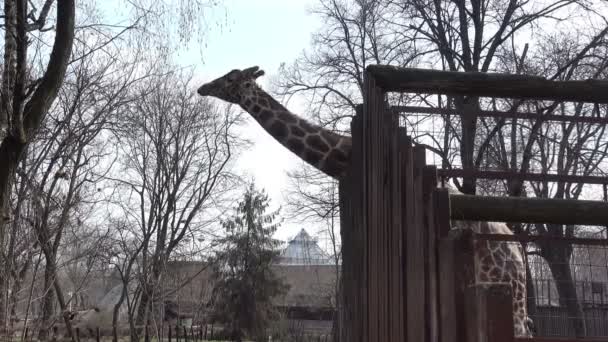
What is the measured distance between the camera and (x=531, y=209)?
3270 millimetres

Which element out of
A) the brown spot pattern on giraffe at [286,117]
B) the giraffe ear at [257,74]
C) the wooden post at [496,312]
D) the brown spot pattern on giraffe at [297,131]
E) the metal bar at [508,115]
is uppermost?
the giraffe ear at [257,74]

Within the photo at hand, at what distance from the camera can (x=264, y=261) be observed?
4078 centimetres

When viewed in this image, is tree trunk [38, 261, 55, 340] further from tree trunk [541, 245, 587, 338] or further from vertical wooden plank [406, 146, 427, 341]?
vertical wooden plank [406, 146, 427, 341]

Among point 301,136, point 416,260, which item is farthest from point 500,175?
point 301,136

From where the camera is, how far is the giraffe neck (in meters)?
8.11

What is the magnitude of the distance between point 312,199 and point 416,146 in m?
19.8

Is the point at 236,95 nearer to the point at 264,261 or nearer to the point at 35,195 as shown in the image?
the point at 35,195

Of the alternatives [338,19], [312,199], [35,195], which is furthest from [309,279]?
[35,195]

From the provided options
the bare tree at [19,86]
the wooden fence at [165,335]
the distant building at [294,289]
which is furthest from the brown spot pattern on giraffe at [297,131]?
the distant building at [294,289]

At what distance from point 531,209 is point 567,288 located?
146 inches

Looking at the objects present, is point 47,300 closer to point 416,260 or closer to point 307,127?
point 307,127

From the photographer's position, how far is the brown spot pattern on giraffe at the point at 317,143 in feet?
26.9

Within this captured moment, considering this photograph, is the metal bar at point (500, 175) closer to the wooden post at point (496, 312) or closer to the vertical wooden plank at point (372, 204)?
the vertical wooden plank at point (372, 204)

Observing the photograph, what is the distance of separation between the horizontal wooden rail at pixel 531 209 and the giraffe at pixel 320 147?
278cm
